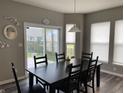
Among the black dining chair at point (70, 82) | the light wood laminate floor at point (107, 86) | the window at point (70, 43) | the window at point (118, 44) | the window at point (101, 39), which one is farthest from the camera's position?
the window at point (70, 43)

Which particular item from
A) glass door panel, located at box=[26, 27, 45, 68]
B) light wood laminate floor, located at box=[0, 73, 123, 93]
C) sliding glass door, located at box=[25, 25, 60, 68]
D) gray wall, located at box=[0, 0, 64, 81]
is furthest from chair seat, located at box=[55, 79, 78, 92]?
glass door panel, located at box=[26, 27, 45, 68]

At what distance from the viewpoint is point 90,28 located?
5219 mm

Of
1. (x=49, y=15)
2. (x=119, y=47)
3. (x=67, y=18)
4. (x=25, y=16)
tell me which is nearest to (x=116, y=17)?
(x=119, y=47)

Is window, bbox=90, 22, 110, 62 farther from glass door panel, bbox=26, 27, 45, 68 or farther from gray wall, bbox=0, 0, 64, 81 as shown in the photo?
gray wall, bbox=0, 0, 64, 81

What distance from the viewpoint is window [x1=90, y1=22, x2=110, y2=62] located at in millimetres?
4629

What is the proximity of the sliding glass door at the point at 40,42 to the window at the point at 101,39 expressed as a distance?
170 cm

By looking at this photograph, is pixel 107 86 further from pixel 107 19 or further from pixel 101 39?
pixel 107 19

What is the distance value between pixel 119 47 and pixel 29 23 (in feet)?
11.6

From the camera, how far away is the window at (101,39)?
15.2 feet

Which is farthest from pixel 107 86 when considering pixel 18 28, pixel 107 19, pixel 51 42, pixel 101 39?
pixel 18 28

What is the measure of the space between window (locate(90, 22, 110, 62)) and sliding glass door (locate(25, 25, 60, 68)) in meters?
1.70

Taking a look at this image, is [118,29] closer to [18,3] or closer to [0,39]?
[18,3]

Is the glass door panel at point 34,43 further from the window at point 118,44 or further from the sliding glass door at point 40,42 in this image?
the window at point 118,44

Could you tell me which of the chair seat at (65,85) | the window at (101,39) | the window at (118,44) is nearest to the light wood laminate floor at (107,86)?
the window at (118,44)
